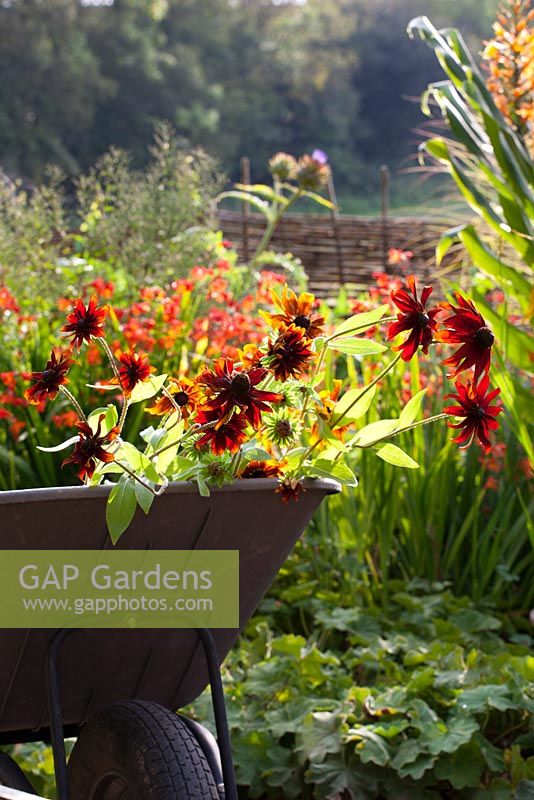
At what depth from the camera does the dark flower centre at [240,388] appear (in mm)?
1020

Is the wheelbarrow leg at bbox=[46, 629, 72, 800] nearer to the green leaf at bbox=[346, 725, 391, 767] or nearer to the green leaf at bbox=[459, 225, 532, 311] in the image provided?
the green leaf at bbox=[346, 725, 391, 767]

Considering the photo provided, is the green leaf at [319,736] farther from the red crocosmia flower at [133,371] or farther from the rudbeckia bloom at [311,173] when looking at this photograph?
the rudbeckia bloom at [311,173]

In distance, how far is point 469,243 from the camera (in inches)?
93.3

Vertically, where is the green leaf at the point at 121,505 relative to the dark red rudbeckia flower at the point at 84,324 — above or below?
below

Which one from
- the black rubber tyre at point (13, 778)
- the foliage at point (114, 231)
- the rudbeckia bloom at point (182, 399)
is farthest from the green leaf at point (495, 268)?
the black rubber tyre at point (13, 778)

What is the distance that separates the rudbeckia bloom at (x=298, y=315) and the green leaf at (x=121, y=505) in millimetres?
258

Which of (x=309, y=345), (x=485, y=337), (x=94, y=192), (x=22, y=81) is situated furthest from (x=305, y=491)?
(x=22, y=81)

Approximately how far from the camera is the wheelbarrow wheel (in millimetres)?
1104

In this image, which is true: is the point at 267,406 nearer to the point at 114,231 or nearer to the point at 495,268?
the point at 495,268

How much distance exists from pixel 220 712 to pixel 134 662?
6.1 inches

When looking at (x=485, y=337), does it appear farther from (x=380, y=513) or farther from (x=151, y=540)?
(x=380, y=513)

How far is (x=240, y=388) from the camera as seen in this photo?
3.34ft

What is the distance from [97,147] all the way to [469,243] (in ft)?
83.1

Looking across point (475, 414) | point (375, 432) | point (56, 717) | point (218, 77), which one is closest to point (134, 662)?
point (56, 717)
